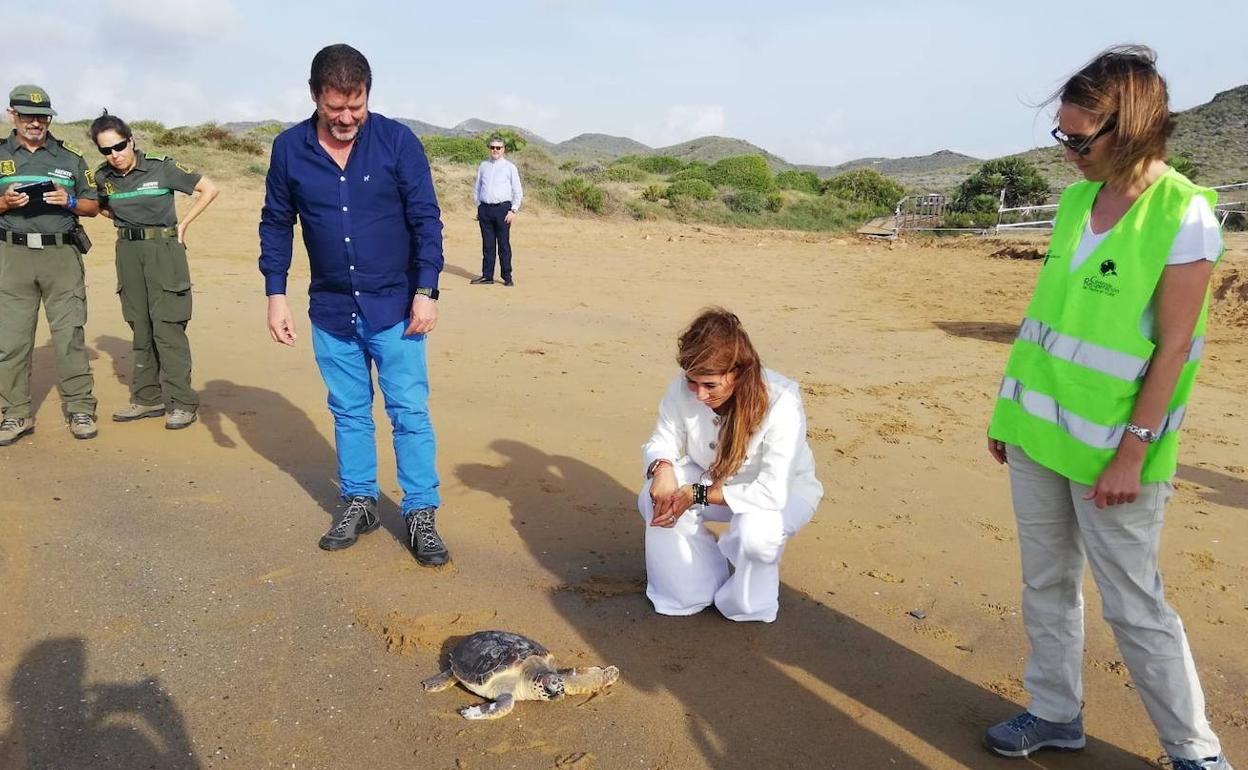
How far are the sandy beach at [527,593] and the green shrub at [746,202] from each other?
19410 mm

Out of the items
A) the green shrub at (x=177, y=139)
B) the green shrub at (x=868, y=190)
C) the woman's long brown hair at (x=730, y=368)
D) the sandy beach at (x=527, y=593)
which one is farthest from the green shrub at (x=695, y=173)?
the woman's long brown hair at (x=730, y=368)

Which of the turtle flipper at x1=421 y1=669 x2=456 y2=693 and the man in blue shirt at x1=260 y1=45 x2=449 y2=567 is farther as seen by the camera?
the man in blue shirt at x1=260 y1=45 x2=449 y2=567

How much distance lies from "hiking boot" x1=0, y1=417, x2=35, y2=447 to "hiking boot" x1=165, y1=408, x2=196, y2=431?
719 millimetres

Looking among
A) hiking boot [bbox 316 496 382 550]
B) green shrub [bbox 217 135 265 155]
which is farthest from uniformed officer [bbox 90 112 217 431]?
green shrub [bbox 217 135 265 155]

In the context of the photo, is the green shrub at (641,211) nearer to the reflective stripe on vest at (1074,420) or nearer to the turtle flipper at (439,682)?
the turtle flipper at (439,682)

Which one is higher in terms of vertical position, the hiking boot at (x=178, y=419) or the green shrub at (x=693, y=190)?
the green shrub at (x=693, y=190)

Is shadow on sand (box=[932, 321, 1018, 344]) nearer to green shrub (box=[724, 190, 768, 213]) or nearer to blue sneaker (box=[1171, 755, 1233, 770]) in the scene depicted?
blue sneaker (box=[1171, 755, 1233, 770])

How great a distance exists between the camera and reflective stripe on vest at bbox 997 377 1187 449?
216 cm

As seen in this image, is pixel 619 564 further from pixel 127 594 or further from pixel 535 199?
pixel 535 199

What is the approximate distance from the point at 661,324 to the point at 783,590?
6040 mm

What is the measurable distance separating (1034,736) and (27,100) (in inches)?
219

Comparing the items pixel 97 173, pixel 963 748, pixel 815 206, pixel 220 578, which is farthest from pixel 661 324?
pixel 815 206

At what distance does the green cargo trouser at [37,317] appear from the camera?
4.91 m

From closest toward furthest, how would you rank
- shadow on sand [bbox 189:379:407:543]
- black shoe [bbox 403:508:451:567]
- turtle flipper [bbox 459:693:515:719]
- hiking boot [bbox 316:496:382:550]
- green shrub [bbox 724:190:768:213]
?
turtle flipper [bbox 459:693:515:719], black shoe [bbox 403:508:451:567], hiking boot [bbox 316:496:382:550], shadow on sand [bbox 189:379:407:543], green shrub [bbox 724:190:768:213]
